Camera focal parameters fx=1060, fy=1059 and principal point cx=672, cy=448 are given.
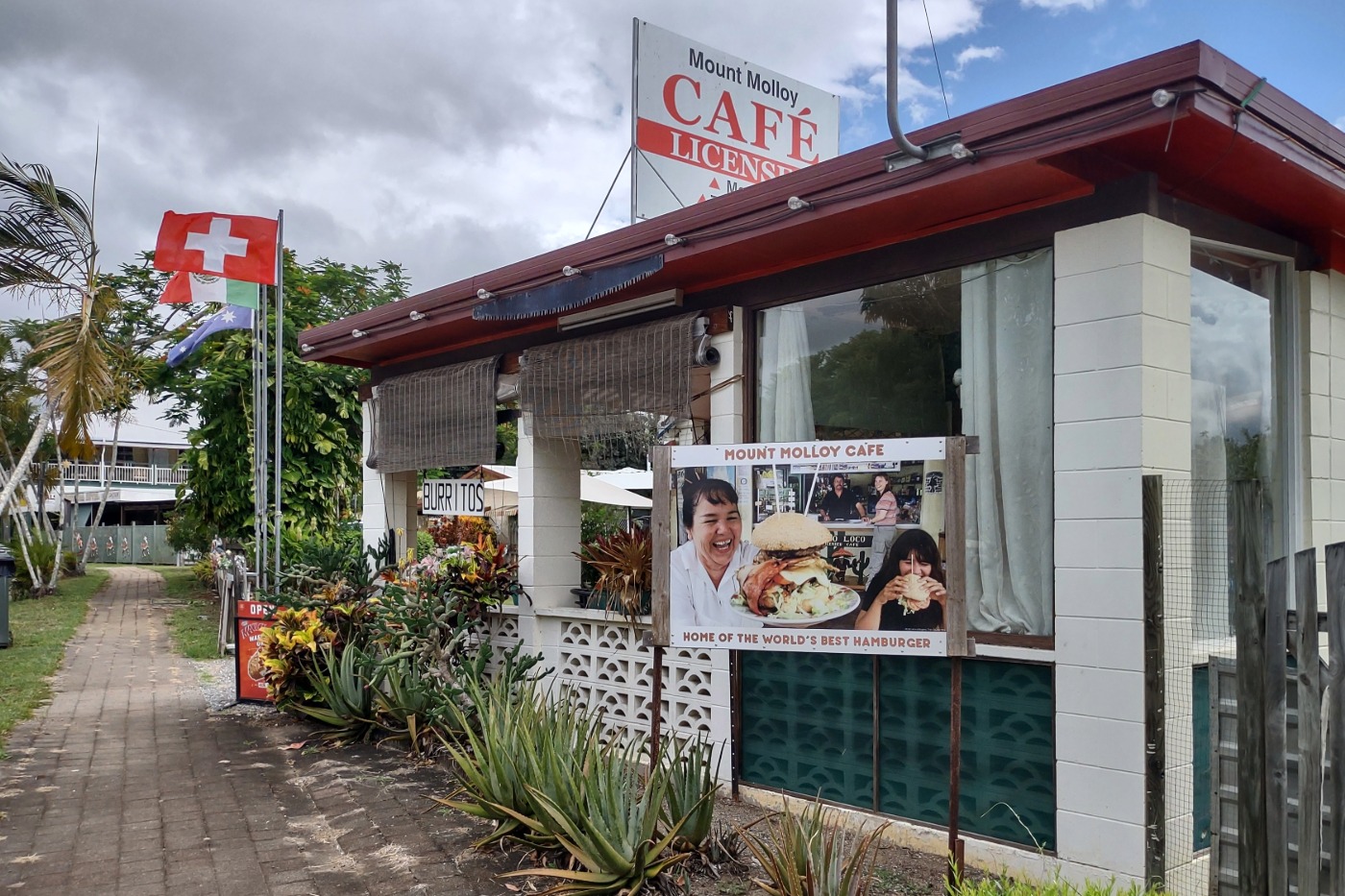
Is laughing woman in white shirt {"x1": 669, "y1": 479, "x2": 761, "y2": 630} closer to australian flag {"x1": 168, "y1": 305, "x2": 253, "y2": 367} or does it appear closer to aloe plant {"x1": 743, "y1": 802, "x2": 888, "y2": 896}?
aloe plant {"x1": 743, "y1": 802, "x2": 888, "y2": 896}

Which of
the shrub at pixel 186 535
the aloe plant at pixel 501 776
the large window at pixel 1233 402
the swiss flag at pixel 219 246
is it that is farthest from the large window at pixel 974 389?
the shrub at pixel 186 535

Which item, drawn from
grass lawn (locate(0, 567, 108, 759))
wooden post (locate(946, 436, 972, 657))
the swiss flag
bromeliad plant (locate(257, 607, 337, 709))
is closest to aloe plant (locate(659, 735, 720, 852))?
wooden post (locate(946, 436, 972, 657))

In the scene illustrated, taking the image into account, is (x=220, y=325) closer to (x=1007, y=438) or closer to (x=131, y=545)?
(x=1007, y=438)

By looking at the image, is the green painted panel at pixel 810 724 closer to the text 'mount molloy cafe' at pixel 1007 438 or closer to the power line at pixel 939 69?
the text 'mount molloy cafe' at pixel 1007 438

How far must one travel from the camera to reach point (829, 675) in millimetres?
5789

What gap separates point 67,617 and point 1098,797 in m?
17.9

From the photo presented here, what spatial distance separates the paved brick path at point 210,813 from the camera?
4.98m

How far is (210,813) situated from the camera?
604cm

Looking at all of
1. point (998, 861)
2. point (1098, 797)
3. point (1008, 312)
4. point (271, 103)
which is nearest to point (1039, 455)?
point (1008, 312)

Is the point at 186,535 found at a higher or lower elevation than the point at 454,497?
lower

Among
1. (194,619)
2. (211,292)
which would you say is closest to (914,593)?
(211,292)

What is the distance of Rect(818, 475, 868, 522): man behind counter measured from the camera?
15.3 ft

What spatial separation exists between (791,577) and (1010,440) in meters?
1.32

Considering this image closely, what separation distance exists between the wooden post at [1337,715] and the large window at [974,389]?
1539 millimetres
